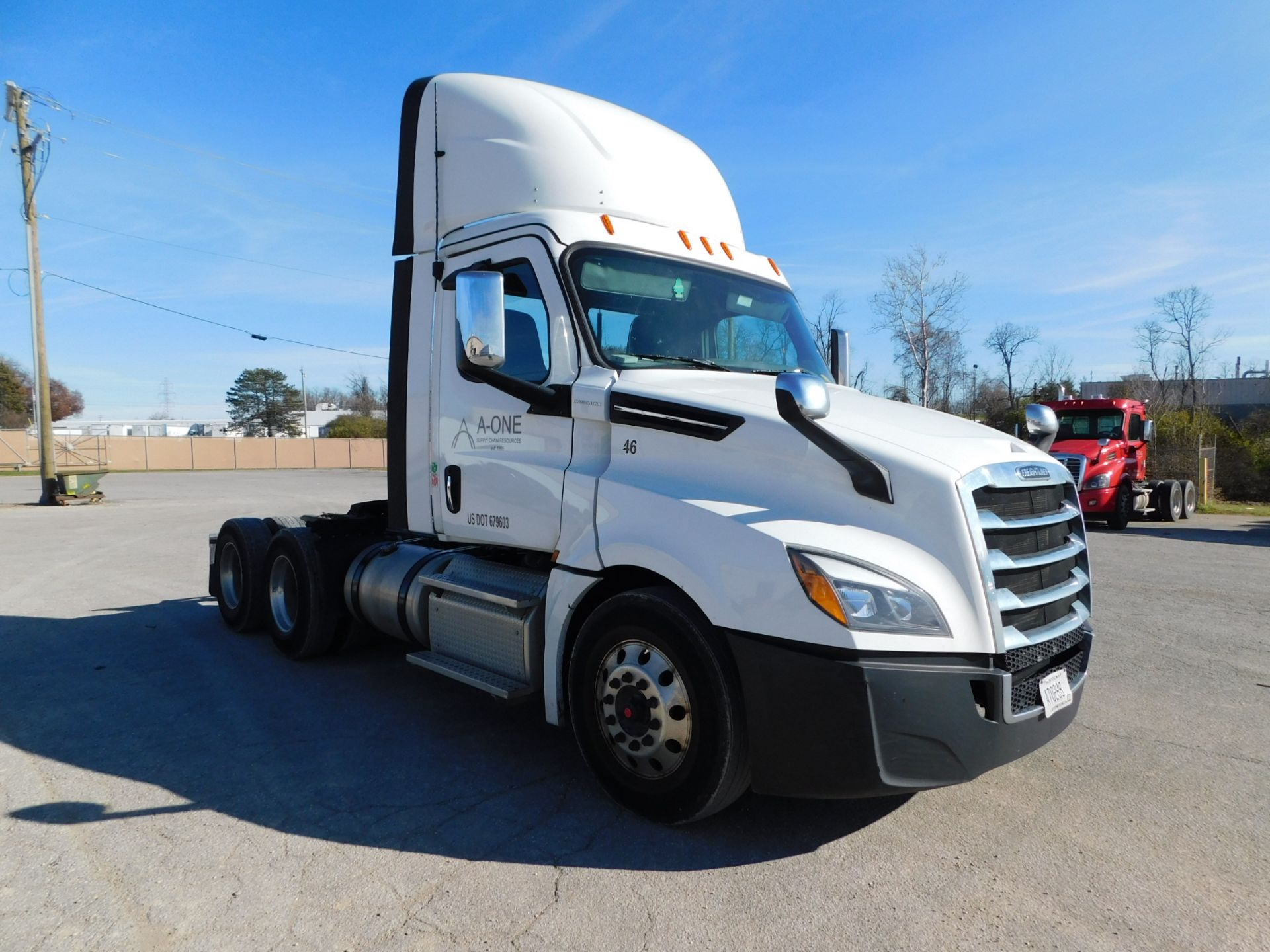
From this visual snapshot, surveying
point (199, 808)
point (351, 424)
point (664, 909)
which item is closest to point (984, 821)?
point (664, 909)

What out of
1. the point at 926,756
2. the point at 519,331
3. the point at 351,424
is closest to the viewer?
the point at 926,756

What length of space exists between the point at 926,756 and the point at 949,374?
114ft

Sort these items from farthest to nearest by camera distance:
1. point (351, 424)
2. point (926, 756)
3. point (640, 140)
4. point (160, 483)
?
point (351, 424) → point (160, 483) → point (640, 140) → point (926, 756)

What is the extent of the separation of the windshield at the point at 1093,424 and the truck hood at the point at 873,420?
1553 centimetres


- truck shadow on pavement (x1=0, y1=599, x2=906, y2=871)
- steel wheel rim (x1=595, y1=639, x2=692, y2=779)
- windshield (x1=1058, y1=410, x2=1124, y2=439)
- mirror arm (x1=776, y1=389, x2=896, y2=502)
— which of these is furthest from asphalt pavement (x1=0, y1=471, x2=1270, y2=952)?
windshield (x1=1058, y1=410, x2=1124, y2=439)

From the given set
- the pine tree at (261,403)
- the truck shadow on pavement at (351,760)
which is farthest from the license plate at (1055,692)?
the pine tree at (261,403)

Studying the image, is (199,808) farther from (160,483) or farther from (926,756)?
(160,483)

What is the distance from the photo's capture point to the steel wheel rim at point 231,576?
718cm

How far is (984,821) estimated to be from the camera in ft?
11.5

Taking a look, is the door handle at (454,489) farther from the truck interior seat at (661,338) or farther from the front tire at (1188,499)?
the front tire at (1188,499)

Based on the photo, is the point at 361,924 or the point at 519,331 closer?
the point at 361,924

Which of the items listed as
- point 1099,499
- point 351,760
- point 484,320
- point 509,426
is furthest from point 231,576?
point 1099,499

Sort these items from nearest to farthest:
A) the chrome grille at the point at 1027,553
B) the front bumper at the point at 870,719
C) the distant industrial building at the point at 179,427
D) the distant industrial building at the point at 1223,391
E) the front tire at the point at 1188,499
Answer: the front bumper at the point at 870,719
the chrome grille at the point at 1027,553
the front tire at the point at 1188,499
the distant industrial building at the point at 1223,391
the distant industrial building at the point at 179,427

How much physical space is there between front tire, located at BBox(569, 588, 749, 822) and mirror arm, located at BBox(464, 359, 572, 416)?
1036 mm
